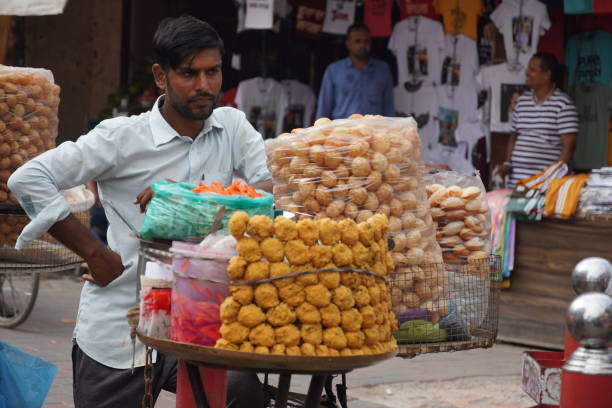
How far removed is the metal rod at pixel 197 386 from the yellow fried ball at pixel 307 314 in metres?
0.39

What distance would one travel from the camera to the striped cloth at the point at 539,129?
319 inches

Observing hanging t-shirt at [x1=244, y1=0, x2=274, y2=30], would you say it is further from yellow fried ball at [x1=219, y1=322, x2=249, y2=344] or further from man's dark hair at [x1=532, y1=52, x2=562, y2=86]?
yellow fried ball at [x1=219, y1=322, x2=249, y2=344]

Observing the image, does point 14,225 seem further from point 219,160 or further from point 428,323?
point 428,323

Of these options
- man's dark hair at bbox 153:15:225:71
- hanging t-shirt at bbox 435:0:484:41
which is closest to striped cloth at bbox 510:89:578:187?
hanging t-shirt at bbox 435:0:484:41

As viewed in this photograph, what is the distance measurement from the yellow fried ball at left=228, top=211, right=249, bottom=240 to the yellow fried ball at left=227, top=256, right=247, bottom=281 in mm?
62

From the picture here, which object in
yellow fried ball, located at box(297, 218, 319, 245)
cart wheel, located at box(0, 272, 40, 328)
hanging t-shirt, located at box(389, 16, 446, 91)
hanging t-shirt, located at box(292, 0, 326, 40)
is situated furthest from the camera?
hanging t-shirt, located at box(292, 0, 326, 40)

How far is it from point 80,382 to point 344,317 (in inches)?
49.9

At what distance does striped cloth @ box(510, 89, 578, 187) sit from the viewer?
8094mm

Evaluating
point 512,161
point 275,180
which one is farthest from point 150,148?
point 512,161

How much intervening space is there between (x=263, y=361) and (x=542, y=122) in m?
6.25

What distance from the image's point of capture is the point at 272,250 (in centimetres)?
247

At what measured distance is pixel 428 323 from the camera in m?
3.12

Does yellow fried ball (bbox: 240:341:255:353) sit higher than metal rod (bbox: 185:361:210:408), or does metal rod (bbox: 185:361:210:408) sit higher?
yellow fried ball (bbox: 240:341:255:353)

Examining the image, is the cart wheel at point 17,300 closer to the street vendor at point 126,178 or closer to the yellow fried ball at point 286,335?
the street vendor at point 126,178
